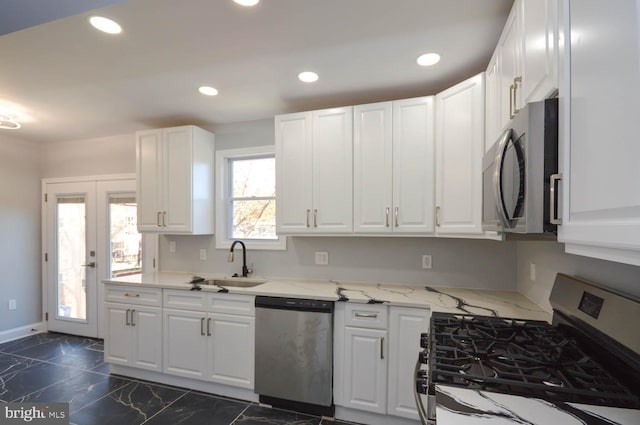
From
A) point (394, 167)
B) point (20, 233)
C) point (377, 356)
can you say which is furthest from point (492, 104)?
point (20, 233)

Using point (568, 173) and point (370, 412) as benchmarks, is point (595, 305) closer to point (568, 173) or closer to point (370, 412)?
point (568, 173)

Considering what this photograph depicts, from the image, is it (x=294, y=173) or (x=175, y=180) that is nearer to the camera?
(x=294, y=173)

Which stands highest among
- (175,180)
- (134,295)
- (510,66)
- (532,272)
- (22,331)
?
(510,66)

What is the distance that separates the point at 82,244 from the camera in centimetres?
401

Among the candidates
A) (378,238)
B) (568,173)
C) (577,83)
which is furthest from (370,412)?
(577,83)

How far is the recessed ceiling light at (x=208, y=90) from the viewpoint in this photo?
2480 millimetres

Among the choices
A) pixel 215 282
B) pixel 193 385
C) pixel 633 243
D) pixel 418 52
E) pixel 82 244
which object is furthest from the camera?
pixel 82 244

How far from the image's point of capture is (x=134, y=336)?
283 cm

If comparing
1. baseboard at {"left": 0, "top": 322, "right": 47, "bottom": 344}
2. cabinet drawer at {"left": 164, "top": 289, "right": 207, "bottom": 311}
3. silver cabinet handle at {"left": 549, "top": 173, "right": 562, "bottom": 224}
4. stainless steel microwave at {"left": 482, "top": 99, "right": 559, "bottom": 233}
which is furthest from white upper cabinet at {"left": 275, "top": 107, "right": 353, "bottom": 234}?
baseboard at {"left": 0, "top": 322, "right": 47, "bottom": 344}

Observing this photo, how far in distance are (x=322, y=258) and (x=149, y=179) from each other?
2.03m

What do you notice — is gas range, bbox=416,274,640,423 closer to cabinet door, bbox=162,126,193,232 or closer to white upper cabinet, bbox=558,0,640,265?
white upper cabinet, bbox=558,0,640,265

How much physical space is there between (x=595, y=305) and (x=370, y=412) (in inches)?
66.6

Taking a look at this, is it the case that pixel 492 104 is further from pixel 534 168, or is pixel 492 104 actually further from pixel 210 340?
pixel 210 340

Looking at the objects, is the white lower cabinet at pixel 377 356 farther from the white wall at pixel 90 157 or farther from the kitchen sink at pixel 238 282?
the white wall at pixel 90 157
